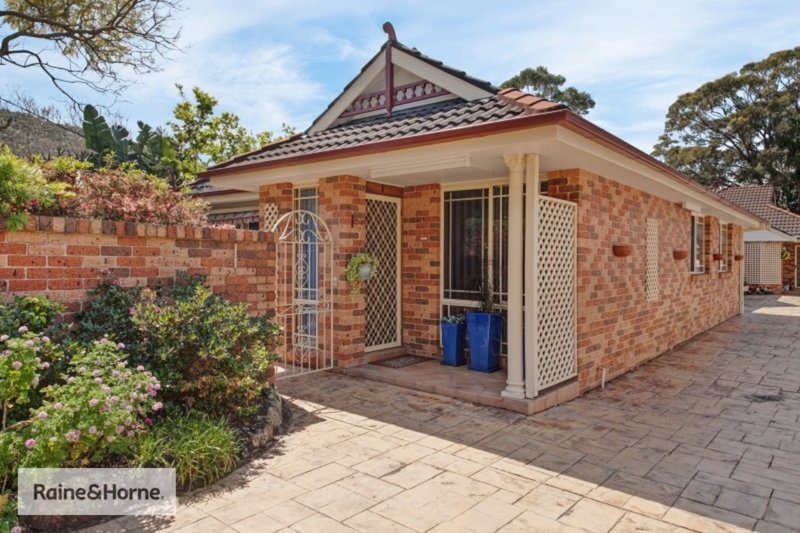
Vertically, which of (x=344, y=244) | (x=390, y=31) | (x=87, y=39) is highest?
(x=87, y=39)

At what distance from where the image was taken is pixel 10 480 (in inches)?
122

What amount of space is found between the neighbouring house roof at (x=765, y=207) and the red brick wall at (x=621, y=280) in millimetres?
18999

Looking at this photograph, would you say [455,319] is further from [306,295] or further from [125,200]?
[125,200]

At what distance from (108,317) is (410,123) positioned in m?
4.31

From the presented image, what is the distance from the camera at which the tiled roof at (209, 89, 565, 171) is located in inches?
210

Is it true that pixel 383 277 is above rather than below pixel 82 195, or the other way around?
below

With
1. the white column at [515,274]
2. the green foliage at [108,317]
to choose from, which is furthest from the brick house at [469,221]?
the green foliage at [108,317]

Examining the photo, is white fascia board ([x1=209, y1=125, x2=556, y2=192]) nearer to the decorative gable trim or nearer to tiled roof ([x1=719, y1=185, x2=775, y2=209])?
the decorative gable trim

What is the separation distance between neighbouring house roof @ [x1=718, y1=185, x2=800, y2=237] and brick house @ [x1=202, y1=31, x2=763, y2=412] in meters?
20.5

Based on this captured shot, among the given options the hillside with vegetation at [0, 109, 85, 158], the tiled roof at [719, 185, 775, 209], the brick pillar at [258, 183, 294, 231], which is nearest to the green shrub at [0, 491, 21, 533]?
the brick pillar at [258, 183, 294, 231]

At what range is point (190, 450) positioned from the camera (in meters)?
3.68

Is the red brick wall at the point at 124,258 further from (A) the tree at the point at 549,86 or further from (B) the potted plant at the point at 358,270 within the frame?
(A) the tree at the point at 549,86

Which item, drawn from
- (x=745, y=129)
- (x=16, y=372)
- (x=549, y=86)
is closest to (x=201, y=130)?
(x=16, y=372)

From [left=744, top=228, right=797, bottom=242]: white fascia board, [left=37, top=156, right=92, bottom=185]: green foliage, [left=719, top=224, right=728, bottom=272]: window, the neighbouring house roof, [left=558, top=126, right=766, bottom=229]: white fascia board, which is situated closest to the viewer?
[left=37, top=156, right=92, bottom=185]: green foliage
